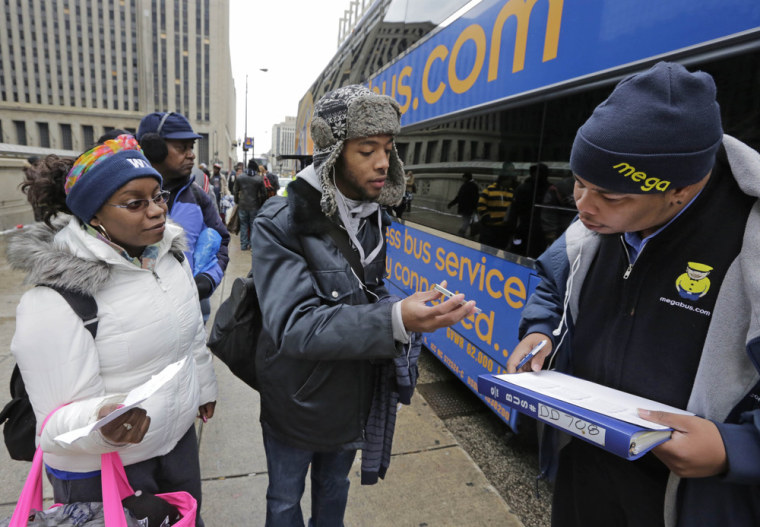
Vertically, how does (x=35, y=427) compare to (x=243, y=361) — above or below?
below

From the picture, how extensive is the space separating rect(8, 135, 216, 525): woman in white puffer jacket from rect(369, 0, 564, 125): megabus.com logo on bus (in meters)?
2.22

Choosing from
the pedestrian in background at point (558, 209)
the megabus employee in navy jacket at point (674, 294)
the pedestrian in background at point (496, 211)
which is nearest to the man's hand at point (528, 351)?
the megabus employee in navy jacket at point (674, 294)

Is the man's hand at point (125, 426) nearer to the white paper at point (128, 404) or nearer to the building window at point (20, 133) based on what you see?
the white paper at point (128, 404)

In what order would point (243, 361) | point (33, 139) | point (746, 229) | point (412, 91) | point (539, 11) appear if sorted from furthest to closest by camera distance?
point (33, 139), point (412, 91), point (539, 11), point (243, 361), point (746, 229)

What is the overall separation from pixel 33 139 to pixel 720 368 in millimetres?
102504

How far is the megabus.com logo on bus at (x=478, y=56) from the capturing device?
252cm

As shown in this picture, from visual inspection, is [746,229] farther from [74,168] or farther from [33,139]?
[33,139]

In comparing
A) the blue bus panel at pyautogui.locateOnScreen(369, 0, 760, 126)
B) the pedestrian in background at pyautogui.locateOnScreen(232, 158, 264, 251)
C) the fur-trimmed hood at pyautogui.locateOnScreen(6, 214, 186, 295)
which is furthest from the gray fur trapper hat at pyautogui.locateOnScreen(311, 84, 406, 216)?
the pedestrian in background at pyautogui.locateOnScreen(232, 158, 264, 251)

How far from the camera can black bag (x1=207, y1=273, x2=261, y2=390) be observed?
157 centimetres

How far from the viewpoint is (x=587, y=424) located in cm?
90

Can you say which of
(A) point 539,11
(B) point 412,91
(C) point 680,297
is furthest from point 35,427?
(B) point 412,91

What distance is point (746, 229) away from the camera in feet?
3.15

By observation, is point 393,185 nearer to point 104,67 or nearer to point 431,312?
point 431,312

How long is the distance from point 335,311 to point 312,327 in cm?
8
